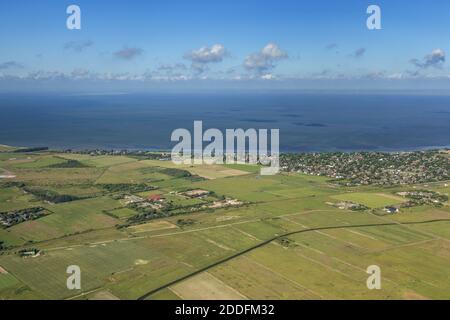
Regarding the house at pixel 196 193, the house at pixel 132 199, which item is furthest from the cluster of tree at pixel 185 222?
the house at pixel 196 193

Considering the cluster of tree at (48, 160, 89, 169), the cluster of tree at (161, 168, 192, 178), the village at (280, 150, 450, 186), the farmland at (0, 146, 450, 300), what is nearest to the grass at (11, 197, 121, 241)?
the farmland at (0, 146, 450, 300)

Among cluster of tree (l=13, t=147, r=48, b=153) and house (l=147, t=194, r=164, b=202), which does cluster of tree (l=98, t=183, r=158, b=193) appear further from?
cluster of tree (l=13, t=147, r=48, b=153)

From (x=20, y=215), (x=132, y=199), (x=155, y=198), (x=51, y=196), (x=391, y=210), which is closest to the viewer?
(x=20, y=215)

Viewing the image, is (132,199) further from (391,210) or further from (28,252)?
(391,210)

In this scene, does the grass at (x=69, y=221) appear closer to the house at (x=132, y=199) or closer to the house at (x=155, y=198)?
the house at (x=132, y=199)

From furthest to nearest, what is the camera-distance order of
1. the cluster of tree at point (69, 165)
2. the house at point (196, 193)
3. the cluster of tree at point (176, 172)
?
the cluster of tree at point (69, 165)
the cluster of tree at point (176, 172)
the house at point (196, 193)

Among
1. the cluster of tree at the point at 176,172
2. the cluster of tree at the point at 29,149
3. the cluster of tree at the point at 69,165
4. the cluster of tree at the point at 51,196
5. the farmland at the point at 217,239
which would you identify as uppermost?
the cluster of tree at the point at 29,149

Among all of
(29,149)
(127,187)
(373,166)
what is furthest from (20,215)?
(373,166)

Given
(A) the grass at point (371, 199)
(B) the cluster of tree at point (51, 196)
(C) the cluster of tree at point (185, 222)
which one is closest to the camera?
(C) the cluster of tree at point (185, 222)
